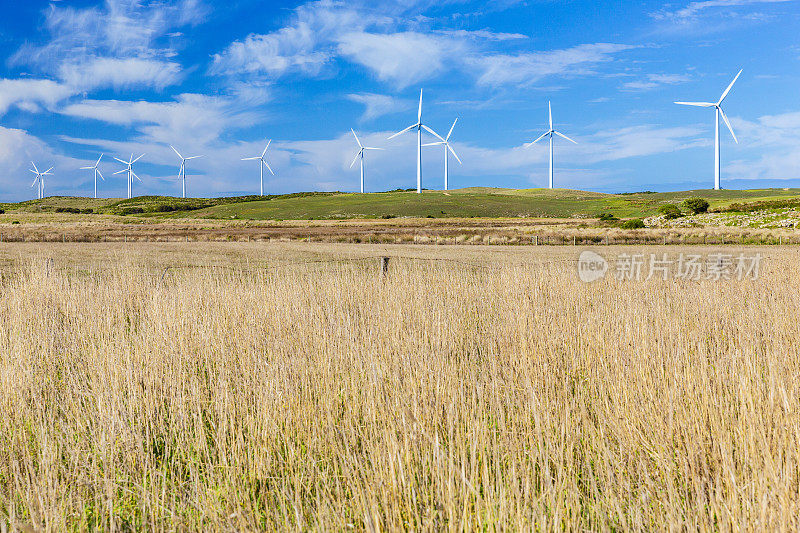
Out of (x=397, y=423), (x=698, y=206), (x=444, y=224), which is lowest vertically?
(x=397, y=423)

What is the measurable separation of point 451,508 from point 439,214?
114450mm

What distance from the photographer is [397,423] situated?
5207mm

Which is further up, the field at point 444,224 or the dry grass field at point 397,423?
the field at point 444,224

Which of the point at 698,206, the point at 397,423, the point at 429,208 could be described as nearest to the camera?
the point at 397,423

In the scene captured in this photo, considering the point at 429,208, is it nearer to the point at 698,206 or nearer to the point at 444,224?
the point at 444,224

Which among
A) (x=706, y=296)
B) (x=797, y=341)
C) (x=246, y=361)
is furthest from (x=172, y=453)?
(x=706, y=296)

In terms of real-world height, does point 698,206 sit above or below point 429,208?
below

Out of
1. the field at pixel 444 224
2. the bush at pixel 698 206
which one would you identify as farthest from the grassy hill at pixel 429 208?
the bush at pixel 698 206

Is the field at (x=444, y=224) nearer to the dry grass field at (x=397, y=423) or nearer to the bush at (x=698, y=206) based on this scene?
the bush at (x=698, y=206)

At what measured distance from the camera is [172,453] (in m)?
5.86

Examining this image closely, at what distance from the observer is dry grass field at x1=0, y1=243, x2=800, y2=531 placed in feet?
12.9

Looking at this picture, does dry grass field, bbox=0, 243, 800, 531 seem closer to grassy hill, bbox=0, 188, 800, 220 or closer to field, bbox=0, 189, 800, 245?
field, bbox=0, 189, 800, 245

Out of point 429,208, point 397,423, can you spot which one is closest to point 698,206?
point 429,208

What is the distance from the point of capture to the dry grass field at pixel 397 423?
394 cm
